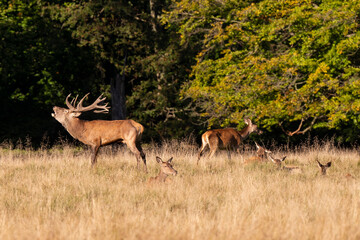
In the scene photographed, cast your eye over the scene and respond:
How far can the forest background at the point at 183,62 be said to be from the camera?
14.7 meters

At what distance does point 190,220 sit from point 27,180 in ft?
13.4

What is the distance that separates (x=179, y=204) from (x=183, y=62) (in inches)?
555

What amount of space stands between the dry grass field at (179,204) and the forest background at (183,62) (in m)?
5.12

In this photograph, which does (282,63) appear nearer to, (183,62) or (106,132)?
(183,62)

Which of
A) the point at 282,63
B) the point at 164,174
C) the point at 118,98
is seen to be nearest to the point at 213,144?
the point at 282,63

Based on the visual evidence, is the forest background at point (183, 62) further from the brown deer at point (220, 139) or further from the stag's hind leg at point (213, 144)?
the stag's hind leg at point (213, 144)

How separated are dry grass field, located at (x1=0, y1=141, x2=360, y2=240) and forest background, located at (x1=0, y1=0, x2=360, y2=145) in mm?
5123

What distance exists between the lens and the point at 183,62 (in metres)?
20.1

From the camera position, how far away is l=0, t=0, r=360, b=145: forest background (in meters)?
14.7

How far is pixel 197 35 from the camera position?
19.7 meters

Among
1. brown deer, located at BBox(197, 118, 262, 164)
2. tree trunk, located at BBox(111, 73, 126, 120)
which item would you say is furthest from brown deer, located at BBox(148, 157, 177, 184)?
tree trunk, located at BBox(111, 73, 126, 120)

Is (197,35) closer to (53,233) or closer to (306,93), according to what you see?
(306,93)

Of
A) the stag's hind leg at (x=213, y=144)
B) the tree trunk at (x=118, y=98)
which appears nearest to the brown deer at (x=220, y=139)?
the stag's hind leg at (x=213, y=144)

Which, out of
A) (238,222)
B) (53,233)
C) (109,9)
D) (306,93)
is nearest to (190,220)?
(238,222)
